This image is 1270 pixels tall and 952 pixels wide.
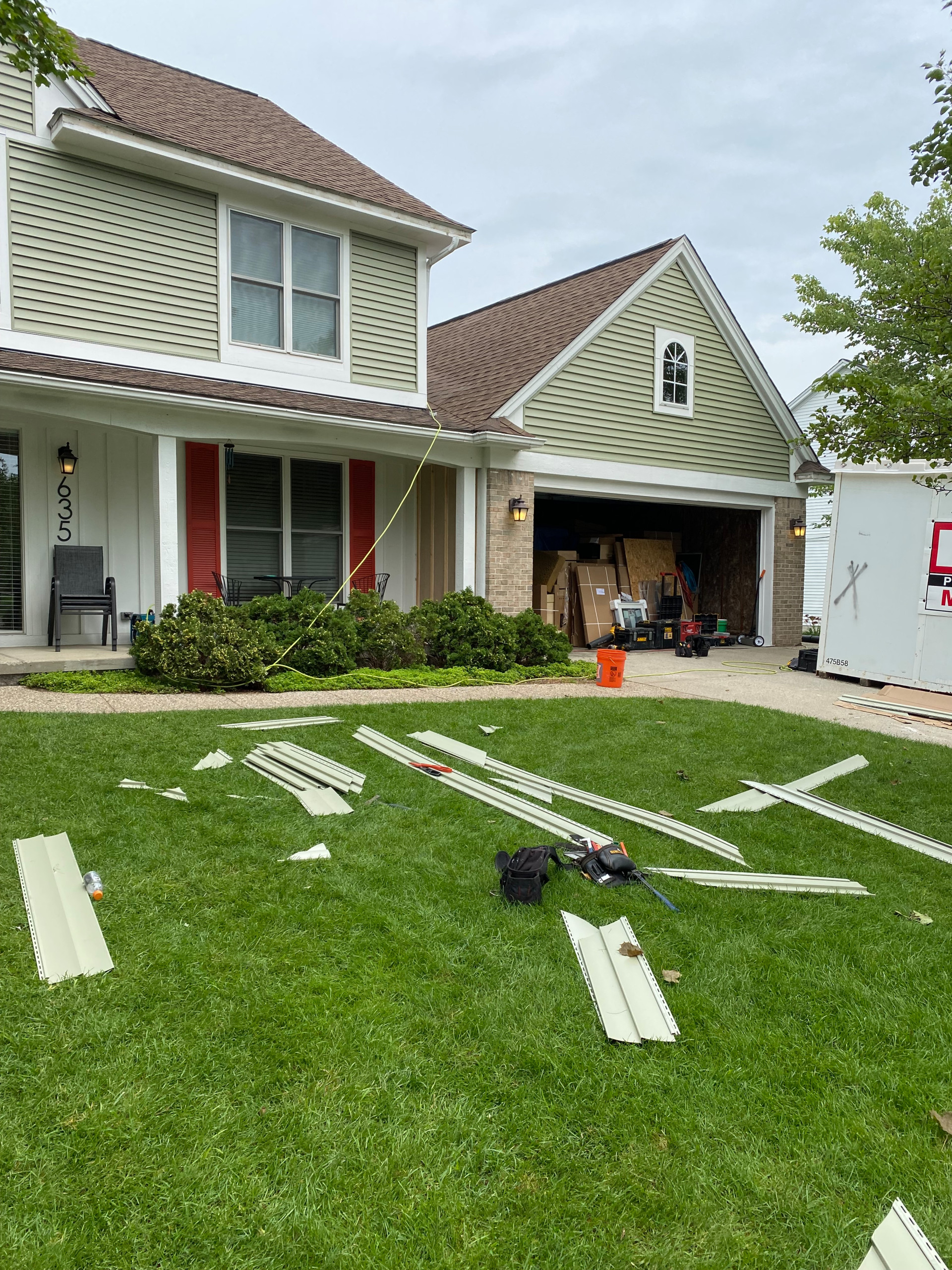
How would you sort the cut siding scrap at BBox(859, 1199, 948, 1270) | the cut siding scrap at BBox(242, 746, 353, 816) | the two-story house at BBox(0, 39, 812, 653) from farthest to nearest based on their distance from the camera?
the two-story house at BBox(0, 39, 812, 653), the cut siding scrap at BBox(242, 746, 353, 816), the cut siding scrap at BBox(859, 1199, 948, 1270)

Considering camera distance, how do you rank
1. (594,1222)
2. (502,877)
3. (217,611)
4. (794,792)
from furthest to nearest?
(217,611) < (794,792) < (502,877) < (594,1222)

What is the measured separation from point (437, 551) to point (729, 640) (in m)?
6.26

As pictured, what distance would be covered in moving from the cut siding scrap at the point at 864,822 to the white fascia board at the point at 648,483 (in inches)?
276

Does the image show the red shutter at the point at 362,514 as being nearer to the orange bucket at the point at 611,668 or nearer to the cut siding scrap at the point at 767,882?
the orange bucket at the point at 611,668

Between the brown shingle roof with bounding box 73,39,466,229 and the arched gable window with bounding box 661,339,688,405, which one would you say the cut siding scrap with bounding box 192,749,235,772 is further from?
the arched gable window with bounding box 661,339,688,405

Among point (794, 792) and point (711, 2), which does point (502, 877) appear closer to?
point (794, 792)

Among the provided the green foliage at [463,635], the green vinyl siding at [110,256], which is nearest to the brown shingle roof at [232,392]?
the green vinyl siding at [110,256]

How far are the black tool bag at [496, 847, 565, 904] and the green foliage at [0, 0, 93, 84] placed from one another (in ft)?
13.2

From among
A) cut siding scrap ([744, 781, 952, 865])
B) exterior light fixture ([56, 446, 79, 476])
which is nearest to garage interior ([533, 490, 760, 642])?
exterior light fixture ([56, 446, 79, 476])

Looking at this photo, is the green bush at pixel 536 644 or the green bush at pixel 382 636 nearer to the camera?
the green bush at pixel 382 636

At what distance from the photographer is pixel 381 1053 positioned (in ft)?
7.95

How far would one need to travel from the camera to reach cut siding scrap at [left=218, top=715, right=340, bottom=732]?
20.8 ft

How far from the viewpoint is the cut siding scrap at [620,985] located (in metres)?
2.57

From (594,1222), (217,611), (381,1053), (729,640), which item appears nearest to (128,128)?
(217,611)
